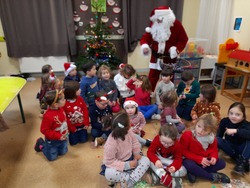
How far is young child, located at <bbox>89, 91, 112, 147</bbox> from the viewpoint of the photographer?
6.42ft

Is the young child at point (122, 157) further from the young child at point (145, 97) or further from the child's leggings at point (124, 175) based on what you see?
the young child at point (145, 97)

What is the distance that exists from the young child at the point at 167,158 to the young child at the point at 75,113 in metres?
0.80

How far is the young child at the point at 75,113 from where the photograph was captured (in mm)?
1896

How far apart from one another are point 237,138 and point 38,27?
12.7 feet

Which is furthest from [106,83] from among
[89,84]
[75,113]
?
[75,113]

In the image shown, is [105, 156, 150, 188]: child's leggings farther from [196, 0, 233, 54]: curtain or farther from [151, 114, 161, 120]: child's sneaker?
[196, 0, 233, 54]: curtain

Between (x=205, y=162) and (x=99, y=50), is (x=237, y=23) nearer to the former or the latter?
(x=99, y=50)

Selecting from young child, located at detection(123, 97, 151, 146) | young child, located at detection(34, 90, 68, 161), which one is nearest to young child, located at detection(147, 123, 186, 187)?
young child, located at detection(123, 97, 151, 146)

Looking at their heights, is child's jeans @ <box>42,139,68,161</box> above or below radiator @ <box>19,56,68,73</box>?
below

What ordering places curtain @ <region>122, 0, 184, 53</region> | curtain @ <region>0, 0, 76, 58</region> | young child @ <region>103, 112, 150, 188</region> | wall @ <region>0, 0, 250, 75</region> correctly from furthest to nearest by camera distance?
1. curtain @ <region>122, 0, 184, 53</region>
2. curtain @ <region>0, 0, 76, 58</region>
3. wall @ <region>0, 0, 250, 75</region>
4. young child @ <region>103, 112, 150, 188</region>

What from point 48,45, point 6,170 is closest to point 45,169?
point 6,170

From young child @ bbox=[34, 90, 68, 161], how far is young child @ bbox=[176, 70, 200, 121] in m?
1.50

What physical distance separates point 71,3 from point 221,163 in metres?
3.74

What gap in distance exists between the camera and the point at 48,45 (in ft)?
13.3
